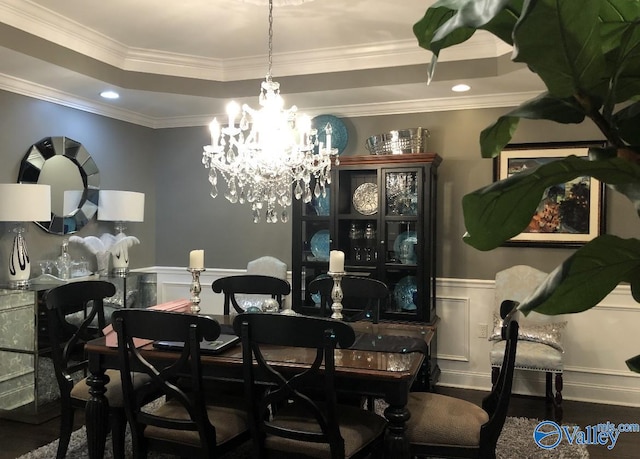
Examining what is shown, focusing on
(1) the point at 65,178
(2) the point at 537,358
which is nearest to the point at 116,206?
(1) the point at 65,178

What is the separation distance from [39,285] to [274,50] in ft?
7.66

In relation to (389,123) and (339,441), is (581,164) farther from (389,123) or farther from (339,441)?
(389,123)

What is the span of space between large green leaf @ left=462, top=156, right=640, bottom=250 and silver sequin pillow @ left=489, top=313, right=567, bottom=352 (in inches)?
132

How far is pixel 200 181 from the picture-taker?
504 centimetres

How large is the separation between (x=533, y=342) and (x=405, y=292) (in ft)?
3.25

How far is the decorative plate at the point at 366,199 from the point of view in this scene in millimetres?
4180

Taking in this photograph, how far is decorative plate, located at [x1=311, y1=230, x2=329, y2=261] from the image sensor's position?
4.29 meters

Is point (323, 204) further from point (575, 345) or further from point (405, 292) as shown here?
point (575, 345)

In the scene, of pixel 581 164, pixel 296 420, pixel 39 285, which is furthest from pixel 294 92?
pixel 581 164

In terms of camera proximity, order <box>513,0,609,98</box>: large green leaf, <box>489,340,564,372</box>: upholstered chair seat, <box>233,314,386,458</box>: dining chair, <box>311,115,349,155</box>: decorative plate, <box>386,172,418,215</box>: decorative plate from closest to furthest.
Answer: <box>513,0,609,98</box>: large green leaf, <box>233,314,386,458</box>: dining chair, <box>489,340,564,372</box>: upholstered chair seat, <box>386,172,418,215</box>: decorative plate, <box>311,115,349,155</box>: decorative plate

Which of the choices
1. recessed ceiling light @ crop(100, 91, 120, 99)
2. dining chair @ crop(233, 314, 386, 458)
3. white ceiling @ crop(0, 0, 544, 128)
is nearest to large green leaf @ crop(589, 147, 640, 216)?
dining chair @ crop(233, 314, 386, 458)

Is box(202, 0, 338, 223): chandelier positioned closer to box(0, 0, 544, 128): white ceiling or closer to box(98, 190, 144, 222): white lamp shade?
box(0, 0, 544, 128): white ceiling

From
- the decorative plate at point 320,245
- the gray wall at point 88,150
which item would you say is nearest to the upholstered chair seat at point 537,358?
the decorative plate at point 320,245

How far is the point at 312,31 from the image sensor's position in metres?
3.41
